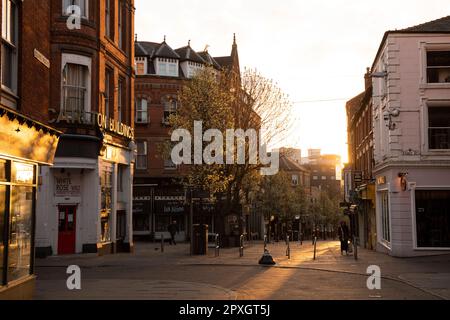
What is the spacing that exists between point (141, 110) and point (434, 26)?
85.4 feet

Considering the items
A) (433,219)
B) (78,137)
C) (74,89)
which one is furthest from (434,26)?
(78,137)

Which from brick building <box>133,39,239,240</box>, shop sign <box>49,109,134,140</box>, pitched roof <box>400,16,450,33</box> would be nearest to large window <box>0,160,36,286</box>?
shop sign <box>49,109,134,140</box>

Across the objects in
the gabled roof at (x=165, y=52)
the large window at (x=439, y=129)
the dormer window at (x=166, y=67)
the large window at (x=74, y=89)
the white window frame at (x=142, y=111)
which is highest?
the gabled roof at (x=165, y=52)

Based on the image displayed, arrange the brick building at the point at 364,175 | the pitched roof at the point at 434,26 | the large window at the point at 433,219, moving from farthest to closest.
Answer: the brick building at the point at 364,175, the pitched roof at the point at 434,26, the large window at the point at 433,219

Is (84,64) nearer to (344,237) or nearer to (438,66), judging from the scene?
(344,237)

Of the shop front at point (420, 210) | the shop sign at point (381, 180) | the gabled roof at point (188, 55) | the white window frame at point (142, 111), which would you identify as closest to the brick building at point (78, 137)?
the shop sign at point (381, 180)

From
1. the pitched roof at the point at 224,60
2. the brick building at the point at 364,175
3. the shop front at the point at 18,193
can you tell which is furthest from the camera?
the pitched roof at the point at 224,60

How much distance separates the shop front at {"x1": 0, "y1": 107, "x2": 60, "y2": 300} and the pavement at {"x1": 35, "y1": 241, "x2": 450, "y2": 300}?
1227 millimetres

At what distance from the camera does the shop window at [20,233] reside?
1124 cm

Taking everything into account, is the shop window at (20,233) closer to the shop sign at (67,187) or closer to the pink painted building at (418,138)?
the shop sign at (67,187)

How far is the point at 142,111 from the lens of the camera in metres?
44.8

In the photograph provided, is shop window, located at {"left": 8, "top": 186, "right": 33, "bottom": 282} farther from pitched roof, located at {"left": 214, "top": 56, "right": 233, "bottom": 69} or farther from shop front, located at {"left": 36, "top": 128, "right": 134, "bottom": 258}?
pitched roof, located at {"left": 214, "top": 56, "right": 233, "bottom": 69}

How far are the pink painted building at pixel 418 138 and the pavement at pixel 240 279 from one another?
147cm
